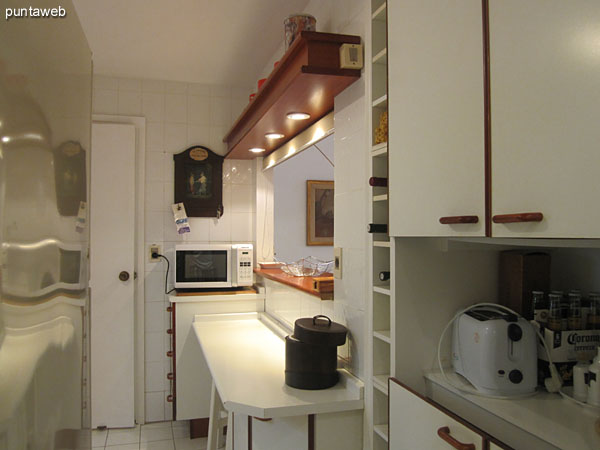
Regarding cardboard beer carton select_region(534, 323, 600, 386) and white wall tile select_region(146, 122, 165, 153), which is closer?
cardboard beer carton select_region(534, 323, 600, 386)

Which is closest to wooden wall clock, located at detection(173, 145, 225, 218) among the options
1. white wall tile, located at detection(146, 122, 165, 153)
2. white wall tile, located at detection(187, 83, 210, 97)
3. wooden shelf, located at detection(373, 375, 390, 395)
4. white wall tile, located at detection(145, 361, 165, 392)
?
white wall tile, located at detection(146, 122, 165, 153)

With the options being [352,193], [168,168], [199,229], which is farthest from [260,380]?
[168,168]

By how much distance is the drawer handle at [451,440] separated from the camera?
38.9 inches

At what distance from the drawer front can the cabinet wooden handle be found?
0.44 m

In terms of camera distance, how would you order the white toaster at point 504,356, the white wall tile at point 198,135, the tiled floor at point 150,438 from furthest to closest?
1. the white wall tile at point 198,135
2. the tiled floor at point 150,438
3. the white toaster at point 504,356

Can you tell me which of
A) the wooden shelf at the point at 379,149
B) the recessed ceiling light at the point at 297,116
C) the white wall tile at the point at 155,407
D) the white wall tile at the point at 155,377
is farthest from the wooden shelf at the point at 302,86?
the white wall tile at the point at 155,407

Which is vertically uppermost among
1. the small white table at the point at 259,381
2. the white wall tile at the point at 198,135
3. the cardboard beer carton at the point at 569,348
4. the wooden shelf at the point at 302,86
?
the white wall tile at the point at 198,135

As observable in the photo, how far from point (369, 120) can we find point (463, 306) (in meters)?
0.67

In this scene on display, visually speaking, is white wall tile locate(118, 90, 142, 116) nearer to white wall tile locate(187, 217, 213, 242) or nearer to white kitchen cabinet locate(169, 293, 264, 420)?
white wall tile locate(187, 217, 213, 242)

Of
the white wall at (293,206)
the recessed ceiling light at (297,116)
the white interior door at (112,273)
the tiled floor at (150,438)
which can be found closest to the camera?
the recessed ceiling light at (297,116)

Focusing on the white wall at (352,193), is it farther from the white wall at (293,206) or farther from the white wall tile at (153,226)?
the white wall at (293,206)

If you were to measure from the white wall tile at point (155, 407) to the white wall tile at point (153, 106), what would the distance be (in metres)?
1.90

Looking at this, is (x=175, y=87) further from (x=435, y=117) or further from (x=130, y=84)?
(x=435, y=117)

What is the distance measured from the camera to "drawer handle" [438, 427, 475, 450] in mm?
987
